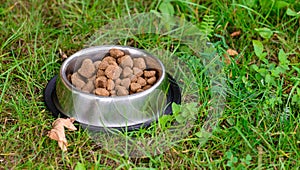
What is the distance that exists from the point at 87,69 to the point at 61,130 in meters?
0.36

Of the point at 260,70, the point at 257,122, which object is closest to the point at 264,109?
the point at 257,122

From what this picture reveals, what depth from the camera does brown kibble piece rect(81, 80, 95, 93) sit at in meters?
2.42

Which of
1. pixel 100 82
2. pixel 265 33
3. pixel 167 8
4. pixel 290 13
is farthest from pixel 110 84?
pixel 290 13

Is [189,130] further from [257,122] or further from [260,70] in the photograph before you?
[260,70]

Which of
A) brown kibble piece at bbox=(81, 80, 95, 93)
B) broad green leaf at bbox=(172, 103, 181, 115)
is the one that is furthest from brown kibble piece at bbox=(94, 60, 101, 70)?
broad green leaf at bbox=(172, 103, 181, 115)

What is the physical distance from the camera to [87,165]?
7.12 feet

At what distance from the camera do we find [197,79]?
259 centimetres

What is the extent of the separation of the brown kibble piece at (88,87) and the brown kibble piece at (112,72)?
0.27 feet

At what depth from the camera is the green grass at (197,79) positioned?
2211 millimetres

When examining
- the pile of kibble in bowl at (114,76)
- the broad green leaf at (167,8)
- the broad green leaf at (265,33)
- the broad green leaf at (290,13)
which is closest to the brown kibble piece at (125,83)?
the pile of kibble in bowl at (114,76)

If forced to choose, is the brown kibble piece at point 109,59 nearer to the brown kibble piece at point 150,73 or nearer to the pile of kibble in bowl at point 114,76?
the pile of kibble in bowl at point 114,76

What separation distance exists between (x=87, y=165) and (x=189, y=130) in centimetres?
47

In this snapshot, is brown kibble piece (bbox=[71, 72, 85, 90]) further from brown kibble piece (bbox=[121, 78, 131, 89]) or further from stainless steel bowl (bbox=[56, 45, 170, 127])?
brown kibble piece (bbox=[121, 78, 131, 89])

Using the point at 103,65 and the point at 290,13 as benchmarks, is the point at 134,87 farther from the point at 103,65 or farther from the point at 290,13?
the point at 290,13
